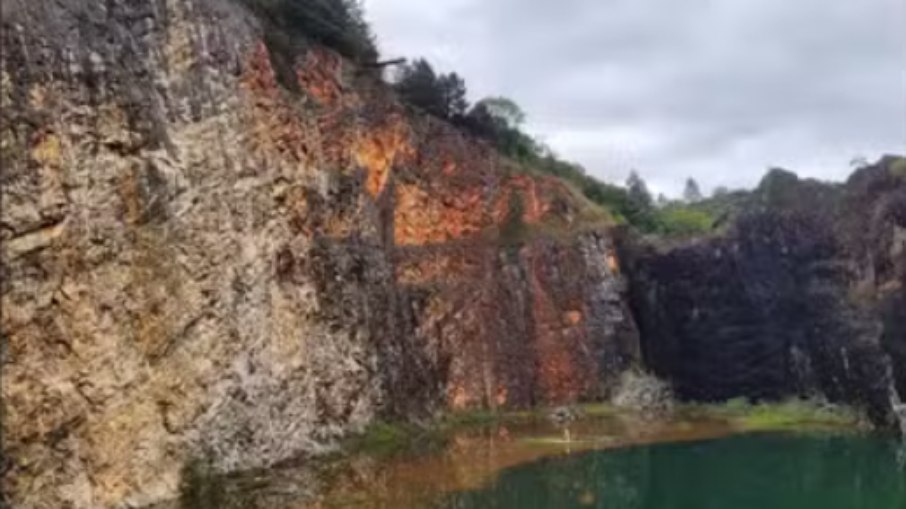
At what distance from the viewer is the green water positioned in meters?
28.8

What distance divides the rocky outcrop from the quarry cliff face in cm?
951

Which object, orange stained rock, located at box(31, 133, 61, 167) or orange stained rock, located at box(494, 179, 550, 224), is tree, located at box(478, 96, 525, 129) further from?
orange stained rock, located at box(31, 133, 61, 167)

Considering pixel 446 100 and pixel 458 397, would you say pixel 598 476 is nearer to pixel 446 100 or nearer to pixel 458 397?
pixel 458 397

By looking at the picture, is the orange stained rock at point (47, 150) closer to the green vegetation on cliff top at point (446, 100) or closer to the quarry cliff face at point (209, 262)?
the quarry cliff face at point (209, 262)

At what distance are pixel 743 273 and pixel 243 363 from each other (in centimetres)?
3333

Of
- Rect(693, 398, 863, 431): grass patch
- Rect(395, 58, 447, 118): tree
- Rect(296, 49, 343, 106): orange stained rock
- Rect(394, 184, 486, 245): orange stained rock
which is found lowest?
Rect(693, 398, 863, 431): grass patch

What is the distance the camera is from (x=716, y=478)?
110 feet

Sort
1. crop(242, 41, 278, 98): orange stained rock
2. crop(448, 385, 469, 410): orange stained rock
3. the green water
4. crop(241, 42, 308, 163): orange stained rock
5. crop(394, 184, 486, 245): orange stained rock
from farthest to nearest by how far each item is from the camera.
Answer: crop(394, 184, 486, 245): orange stained rock, crop(448, 385, 469, 410): orange stained rock, crop(242, 41, 278, 98): orange stained rock, crop(241, 42, 308, 163): orange stained rock, the green water

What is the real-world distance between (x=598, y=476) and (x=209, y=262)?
13819 millimetres

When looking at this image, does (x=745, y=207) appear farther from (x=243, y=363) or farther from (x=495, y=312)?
(x=243, y=363)

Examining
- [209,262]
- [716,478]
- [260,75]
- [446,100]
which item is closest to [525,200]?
[446,100]

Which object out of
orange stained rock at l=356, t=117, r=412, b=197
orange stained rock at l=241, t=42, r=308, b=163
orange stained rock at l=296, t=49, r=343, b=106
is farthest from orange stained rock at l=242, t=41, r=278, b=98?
orange stained rock at l=356, t=117, r=412, b=197

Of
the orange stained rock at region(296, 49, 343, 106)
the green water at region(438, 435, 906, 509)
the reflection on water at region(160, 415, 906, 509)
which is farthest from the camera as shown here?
the orange stained rock at region(296, 49, 343, 106)

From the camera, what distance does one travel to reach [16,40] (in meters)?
24.4
